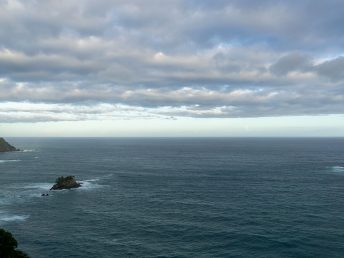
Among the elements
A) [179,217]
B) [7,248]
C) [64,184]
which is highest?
[7,248]

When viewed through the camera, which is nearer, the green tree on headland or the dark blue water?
the green tree on headland

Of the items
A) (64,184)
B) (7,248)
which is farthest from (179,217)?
(64,184)

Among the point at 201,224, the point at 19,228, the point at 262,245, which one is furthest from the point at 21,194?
the point at 262,245

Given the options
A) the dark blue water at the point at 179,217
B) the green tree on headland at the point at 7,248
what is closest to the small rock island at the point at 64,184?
the dark blue water at the point at 179,217

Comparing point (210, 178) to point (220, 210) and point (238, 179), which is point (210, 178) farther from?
point (220, 210)

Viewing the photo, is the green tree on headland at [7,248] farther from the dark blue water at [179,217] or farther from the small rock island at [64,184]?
the small rock island at [64,184]

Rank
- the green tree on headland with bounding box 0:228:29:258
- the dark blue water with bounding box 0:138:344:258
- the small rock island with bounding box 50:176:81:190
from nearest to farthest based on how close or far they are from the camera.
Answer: the green tree on headland with bounding box 0:228:29:258, the dark blue water with bounding box 0:138:344:258, the small rock island with bounding box 50:176:81:190

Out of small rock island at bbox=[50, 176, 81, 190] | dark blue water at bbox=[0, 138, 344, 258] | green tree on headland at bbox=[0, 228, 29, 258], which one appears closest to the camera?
green tree on headland at bbox=[0, 228, 29, 258]

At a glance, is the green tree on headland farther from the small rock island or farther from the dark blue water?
the small rock island

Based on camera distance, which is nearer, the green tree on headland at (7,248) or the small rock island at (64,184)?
the green tree on headland at (7,248)

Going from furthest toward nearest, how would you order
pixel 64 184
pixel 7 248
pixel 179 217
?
pixel 64 184, pixel 179 217, pixel 7 248

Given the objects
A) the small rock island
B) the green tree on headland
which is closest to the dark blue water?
the small rock island

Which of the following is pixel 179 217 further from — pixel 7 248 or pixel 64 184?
pixel 64 184
